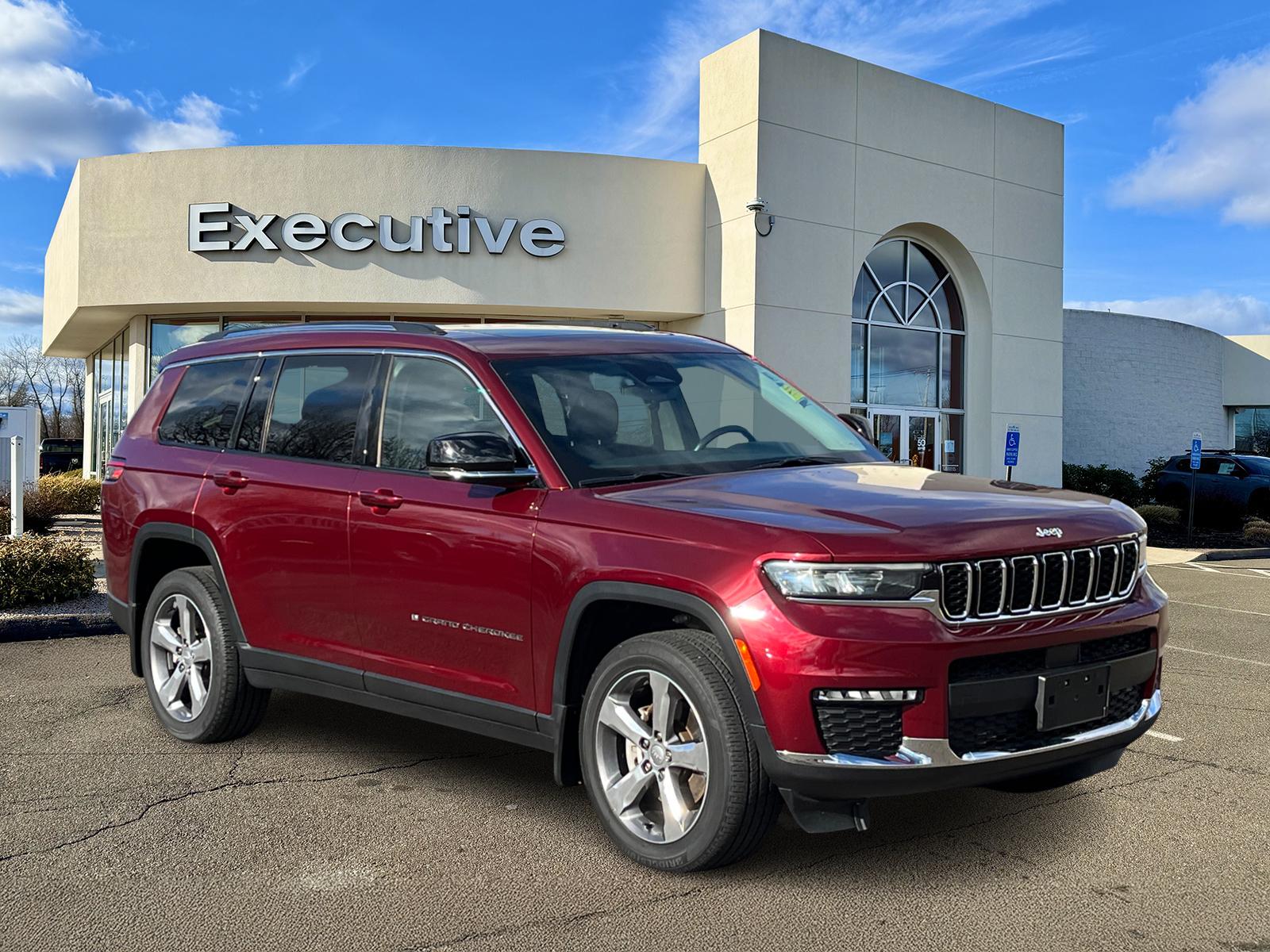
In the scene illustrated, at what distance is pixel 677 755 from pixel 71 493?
67.6ft

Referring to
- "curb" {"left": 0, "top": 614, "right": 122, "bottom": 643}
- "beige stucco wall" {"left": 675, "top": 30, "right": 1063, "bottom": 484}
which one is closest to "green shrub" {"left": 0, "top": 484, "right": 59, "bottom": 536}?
"curb" {"left": 0, "top": 614, "right": 122, "bottom": 643}

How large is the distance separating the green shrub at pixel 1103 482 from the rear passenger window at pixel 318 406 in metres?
26.8

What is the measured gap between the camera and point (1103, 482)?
30.6 metres

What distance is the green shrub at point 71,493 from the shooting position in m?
20.7

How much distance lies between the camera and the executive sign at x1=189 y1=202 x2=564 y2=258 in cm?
2155

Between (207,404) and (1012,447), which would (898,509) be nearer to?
(207,404)

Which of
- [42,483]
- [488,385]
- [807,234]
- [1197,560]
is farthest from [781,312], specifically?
[488,385]

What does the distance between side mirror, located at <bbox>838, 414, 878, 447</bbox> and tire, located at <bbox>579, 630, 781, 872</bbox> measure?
2034 millimetres

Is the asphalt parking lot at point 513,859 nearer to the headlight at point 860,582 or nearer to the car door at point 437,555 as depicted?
the car door at point 437,555

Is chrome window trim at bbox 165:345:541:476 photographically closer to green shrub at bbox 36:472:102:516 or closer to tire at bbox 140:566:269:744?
tire at bbox 140:566:269:744

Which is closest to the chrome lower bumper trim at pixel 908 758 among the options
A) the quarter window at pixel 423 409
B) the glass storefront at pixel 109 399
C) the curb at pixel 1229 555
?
the quarter window at pixel 423 409

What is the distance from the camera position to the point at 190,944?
338 cm

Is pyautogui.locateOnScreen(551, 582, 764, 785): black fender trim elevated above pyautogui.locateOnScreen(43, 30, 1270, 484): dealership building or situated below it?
below

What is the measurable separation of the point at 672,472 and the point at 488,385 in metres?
0.81
